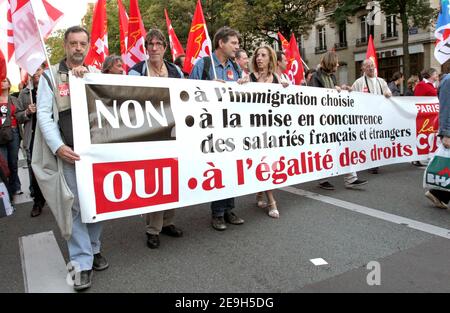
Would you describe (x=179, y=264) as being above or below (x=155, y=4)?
below

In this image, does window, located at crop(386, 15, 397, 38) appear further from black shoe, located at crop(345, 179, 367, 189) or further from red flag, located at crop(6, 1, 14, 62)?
red flag, located at crop(6, 1, 14, 62)

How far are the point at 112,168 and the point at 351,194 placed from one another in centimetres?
369

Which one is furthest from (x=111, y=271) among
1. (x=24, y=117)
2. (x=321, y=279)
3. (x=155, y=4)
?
(x=155, y=4)

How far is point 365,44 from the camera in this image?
104 feet

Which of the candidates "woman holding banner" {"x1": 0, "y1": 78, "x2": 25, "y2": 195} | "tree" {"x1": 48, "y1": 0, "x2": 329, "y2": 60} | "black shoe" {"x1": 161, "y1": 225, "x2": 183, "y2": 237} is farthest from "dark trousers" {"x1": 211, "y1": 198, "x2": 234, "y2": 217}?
"tree" {"x1": 48, "y1": 0, "x2": 329, "y2": 60}

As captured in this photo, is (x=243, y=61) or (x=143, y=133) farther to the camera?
(x=243, y=61)

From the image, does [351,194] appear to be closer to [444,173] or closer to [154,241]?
[444,173]

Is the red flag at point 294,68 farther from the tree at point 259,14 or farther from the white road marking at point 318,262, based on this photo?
the tree at point 259,14

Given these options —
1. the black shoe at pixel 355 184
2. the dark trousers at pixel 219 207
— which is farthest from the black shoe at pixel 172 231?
the black shoe at pixel 355 184

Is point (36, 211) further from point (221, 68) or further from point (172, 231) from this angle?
point (221, 68)

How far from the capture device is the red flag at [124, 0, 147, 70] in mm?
5957

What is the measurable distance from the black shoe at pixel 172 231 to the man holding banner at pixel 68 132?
115 centimetres

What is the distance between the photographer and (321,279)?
3211mm

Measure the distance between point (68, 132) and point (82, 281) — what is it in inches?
45.3
